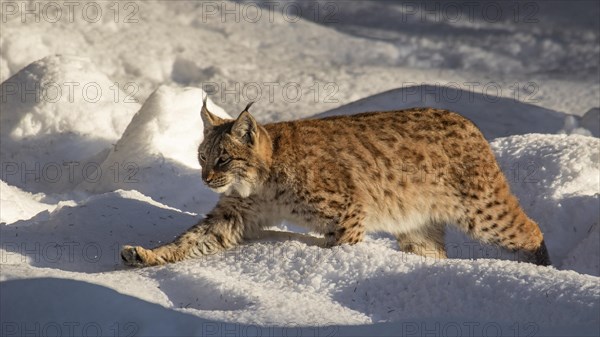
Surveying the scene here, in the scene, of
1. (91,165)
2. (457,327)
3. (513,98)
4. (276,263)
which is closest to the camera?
(457,327)

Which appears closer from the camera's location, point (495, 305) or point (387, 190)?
point (495, 305)

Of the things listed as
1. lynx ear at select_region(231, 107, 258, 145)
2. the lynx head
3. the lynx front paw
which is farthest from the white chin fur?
the lynx front paw

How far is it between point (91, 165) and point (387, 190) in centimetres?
285

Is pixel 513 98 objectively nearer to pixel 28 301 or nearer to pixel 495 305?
pixel 495 305

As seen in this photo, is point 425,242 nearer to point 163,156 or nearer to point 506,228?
point 506,228

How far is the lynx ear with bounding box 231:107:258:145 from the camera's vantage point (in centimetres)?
549

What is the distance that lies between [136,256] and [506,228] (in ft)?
6.43

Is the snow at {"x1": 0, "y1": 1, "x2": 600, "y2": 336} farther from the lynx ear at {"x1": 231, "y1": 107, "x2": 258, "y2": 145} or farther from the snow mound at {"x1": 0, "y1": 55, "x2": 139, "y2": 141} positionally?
the lynx ear at {"x1": 231, "y1": 107, "x2": 258, "y2": 145}

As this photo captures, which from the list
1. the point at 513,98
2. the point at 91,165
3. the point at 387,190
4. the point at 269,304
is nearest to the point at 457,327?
the point at 269,304

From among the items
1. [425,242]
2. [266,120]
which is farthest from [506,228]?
[266,120]

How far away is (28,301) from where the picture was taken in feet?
14.1

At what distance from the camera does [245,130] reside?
18.1 ft

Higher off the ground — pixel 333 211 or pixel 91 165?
pixel 333 211

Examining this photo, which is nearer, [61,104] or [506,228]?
[506,228]
